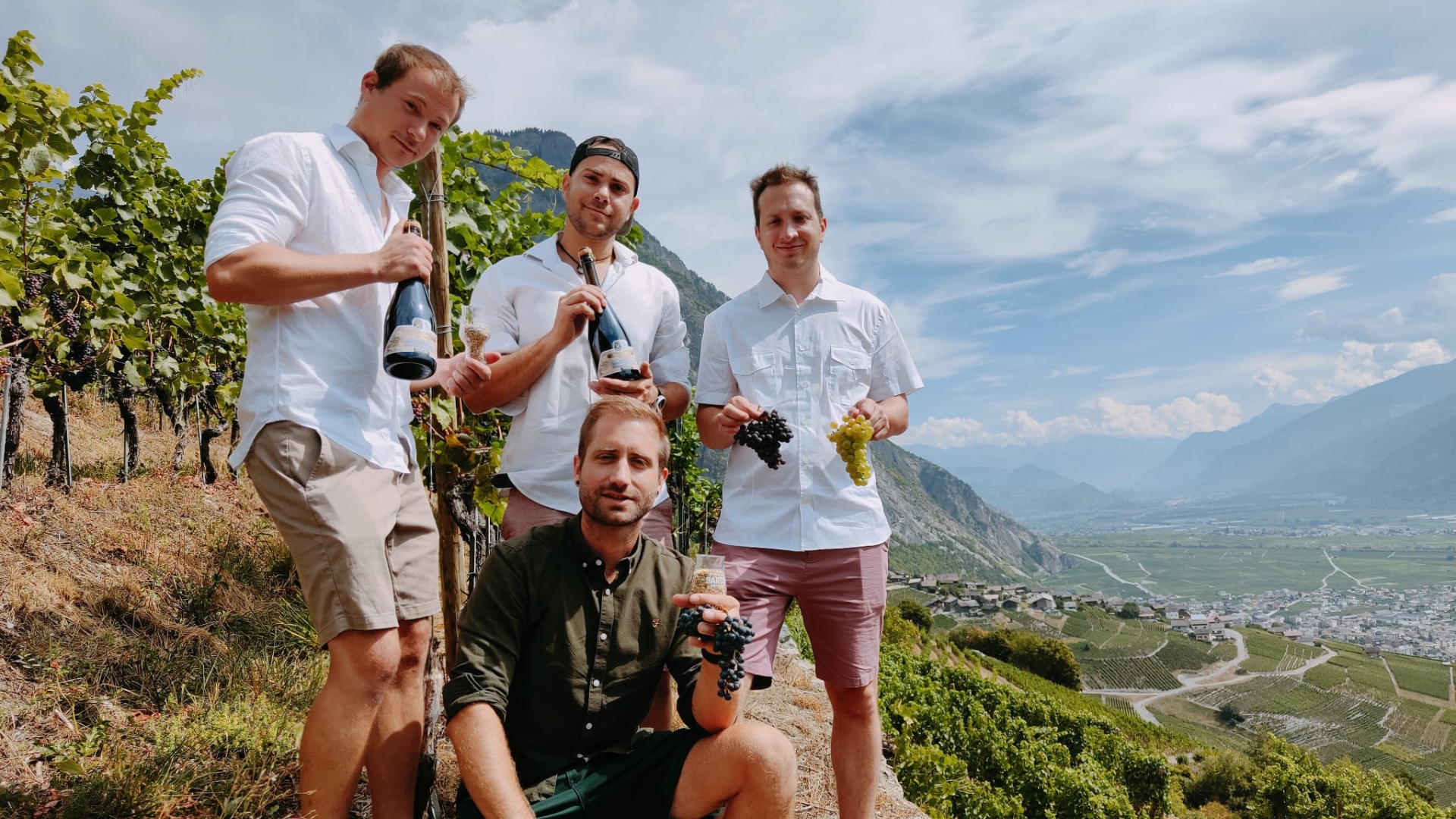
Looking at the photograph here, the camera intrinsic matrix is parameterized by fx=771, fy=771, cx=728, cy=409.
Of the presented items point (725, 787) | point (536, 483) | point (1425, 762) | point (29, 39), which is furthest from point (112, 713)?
point (1425, 762)

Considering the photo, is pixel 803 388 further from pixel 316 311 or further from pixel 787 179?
pixel 316 311

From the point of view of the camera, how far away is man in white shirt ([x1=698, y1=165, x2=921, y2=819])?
3121 mm

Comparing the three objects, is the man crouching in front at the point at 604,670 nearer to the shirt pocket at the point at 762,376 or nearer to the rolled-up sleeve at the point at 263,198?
the shirt pocket at the point at 762,376

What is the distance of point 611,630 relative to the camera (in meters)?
2.49

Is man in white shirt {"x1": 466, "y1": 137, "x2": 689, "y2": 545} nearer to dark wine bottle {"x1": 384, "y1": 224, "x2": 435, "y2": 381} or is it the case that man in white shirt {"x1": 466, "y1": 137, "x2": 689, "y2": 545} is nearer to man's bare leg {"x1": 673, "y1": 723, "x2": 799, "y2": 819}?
dark wine bottle {"x1": 384, "y1": 224, "x2": 435, "y2": 381}

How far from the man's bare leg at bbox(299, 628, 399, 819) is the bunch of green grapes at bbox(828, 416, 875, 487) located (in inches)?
69.6

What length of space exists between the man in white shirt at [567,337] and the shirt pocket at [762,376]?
28cm

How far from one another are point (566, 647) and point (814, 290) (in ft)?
5.96

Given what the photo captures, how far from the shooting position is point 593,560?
99.6 inches

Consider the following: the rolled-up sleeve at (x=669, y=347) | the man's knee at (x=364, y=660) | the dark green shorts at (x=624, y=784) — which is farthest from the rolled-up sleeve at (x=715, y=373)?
the man's knee at (x=364, y=660)

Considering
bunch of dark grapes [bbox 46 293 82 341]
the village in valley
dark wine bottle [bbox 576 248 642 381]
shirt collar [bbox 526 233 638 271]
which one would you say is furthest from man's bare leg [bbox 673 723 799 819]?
the village in valley

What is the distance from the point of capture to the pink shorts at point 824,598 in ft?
10.2

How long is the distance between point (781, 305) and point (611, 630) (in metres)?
1.61

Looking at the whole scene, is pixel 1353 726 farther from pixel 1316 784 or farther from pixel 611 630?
pixel 611 630
